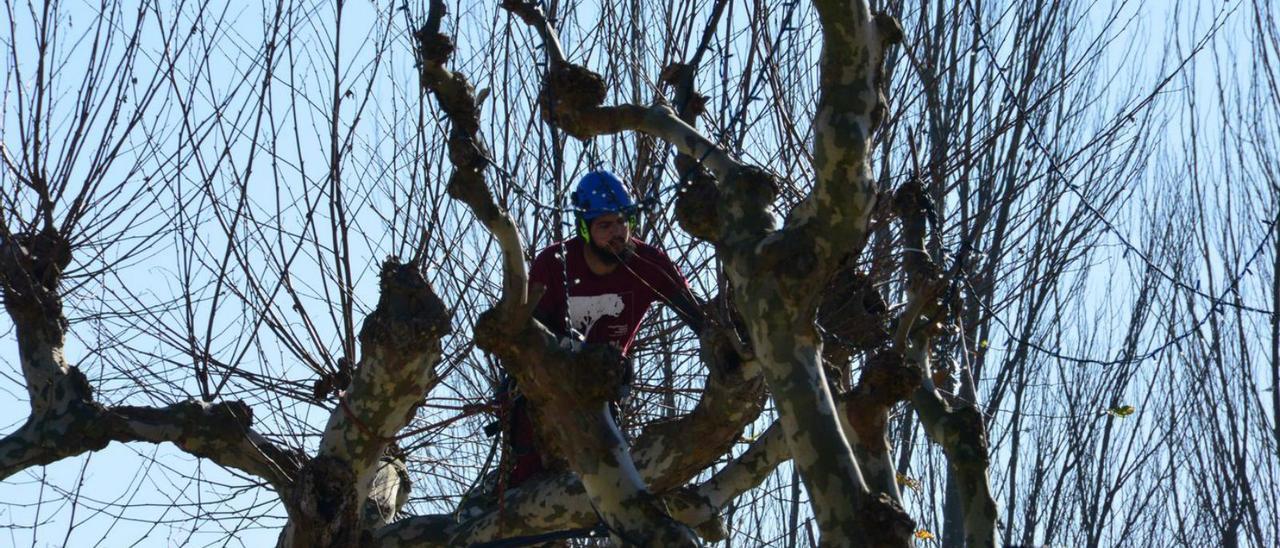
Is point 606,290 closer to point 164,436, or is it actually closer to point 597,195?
point 597,195

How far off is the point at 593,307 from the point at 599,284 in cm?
9

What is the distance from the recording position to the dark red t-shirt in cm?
612

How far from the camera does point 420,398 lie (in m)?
5.63

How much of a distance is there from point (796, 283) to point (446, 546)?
2162mm

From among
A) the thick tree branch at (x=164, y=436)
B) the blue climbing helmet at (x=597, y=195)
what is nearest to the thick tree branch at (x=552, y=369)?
the blue climbing helmet at (x=597, y=195)

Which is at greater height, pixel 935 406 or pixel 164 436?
pixel 164 436

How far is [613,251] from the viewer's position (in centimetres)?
609

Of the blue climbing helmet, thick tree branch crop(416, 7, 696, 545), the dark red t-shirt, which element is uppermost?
the blue climbing helmet

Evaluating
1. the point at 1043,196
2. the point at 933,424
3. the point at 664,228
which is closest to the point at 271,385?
the point at 664,228

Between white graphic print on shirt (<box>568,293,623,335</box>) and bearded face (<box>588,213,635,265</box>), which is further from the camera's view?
white graphic print on shirt (<box>568,293,623,335</box>)

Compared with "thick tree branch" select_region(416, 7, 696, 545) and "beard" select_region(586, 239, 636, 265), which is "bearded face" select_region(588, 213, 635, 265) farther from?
"thick tree branch" select_region(416, 7, 696, 545)

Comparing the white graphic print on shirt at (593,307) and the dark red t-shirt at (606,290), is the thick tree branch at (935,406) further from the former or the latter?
the white graphic print on shirt at (593,307)

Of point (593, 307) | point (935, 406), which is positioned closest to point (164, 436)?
point (593, 307)

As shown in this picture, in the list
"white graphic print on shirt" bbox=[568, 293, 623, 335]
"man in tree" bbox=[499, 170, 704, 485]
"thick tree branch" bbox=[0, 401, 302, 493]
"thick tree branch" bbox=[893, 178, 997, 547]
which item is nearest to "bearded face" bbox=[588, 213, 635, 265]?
"man in tree" bbox=[499, 170, 704, 485]
